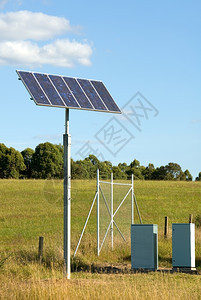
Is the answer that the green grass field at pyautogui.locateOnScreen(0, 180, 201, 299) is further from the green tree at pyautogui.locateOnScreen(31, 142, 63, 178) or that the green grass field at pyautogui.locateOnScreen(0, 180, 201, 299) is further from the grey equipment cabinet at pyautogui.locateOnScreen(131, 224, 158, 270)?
the green tree at pyautogui.locateOnScreen(31, 142, 63, 178)

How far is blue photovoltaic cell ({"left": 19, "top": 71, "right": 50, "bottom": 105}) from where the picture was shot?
45.2 feet

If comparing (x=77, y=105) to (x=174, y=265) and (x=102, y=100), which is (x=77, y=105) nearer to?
(x=102, y=100)

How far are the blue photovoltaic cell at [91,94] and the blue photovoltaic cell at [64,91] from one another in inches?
25.9

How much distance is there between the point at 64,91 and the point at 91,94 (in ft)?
3.15

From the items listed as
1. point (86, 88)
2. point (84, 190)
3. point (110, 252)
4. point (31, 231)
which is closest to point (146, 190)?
point (84, 190)

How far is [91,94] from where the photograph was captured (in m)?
15.5

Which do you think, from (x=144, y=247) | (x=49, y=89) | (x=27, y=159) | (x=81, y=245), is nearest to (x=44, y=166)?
(x=27, y=159)

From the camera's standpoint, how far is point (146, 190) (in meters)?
61.2

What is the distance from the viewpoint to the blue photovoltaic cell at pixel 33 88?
13.8 m

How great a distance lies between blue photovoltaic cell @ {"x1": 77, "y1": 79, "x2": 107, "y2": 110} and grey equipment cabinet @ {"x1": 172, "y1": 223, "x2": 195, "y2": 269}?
4313mm

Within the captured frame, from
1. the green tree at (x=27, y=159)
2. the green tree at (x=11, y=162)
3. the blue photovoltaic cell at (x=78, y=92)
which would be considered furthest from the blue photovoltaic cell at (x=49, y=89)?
the green tree at (x=27, y=159)

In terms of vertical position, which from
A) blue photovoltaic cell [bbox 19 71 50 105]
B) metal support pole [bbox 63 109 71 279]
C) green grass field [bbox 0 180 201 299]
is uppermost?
blue photovoltaic cell [bbox 19 71 50 105]

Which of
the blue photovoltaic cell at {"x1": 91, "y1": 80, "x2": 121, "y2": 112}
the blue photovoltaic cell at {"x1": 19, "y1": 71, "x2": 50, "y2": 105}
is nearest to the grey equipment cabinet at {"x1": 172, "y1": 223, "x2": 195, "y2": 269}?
the blue photovoltaic cell at {"x1": 91, "y1": 80, "x2": 121, "y2": 112}

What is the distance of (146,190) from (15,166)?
4406cm
